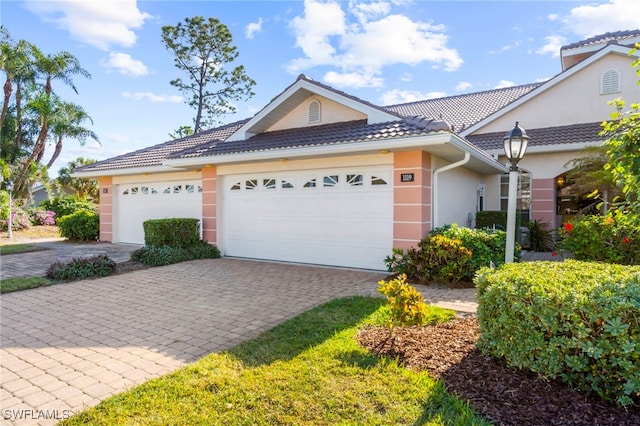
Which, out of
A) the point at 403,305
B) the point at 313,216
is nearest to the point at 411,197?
the point at 313,216

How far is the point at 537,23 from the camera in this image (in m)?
10.5

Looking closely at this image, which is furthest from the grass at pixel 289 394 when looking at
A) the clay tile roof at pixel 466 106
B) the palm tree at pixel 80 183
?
the palm tree at pixel 80 183

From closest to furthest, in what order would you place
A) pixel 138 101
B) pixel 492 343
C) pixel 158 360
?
pixel 492 343, pixel 158 360, pixel 138 101

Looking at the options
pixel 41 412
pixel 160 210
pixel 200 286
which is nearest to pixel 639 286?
pixel 41 412

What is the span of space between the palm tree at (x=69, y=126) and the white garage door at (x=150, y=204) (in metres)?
12.9

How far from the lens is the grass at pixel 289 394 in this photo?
115 inches

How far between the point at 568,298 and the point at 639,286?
57 cm

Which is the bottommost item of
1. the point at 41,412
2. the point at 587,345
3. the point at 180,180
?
the point at 41,412

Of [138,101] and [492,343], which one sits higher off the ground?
[138,101]

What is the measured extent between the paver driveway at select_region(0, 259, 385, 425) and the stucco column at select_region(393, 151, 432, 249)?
45.5 inches

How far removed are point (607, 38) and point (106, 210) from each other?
21989 millimetres

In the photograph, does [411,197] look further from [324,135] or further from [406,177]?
[324,135]

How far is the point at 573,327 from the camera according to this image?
10.0 feet

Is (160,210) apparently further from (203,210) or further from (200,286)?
(200,286)
